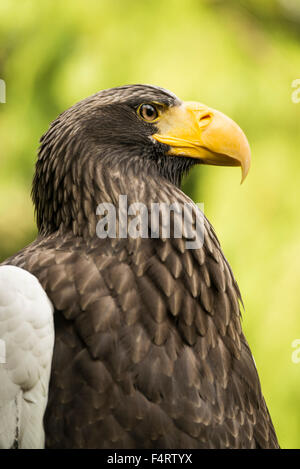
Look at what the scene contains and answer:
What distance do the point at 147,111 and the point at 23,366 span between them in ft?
2.39

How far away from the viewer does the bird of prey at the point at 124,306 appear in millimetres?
1339

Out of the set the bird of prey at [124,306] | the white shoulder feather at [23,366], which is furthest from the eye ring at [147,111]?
the white shoulder feather at [23,366]

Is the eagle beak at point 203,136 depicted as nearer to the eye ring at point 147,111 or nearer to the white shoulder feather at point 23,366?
the eye ring at point 147,111

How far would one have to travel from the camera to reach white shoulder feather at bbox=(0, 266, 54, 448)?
133 cm

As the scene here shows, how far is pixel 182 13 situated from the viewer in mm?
2645

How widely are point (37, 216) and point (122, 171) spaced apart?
11.6 inches

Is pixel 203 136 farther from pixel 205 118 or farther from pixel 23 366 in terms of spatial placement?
pixel 23 366

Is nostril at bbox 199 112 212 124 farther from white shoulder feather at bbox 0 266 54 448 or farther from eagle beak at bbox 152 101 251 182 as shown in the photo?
white shoulder feather at bbox 0 266 54 448

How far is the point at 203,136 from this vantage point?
5.32 ft

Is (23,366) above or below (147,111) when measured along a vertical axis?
below

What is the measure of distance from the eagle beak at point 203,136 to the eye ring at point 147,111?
2cm

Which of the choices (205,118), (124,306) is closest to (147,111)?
(205,118)

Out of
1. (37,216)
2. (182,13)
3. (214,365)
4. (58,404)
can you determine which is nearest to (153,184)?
(37,216)

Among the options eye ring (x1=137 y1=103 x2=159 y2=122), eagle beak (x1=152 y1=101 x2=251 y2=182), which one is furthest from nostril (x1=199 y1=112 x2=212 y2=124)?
eye ring (x1=137 y1=103 x2=159 y2=122)
